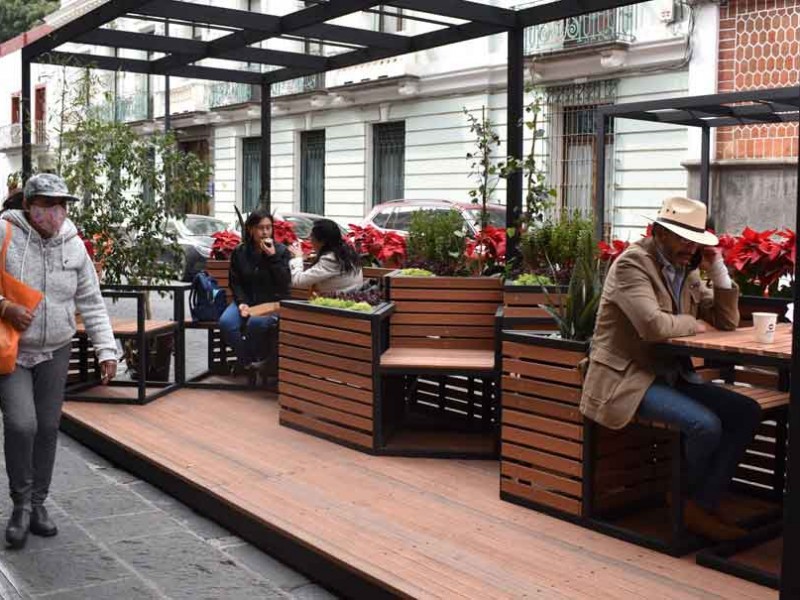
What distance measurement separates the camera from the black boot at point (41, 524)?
5098 mm

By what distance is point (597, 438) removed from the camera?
15.5 feet

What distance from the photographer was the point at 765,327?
14.1 ft

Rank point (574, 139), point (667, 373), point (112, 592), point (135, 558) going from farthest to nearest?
1. point (574, 139)
2. point (135, 558)
3. point (667, 373)
4. point (112, 592)

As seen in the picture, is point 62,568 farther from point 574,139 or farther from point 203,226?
point 203,226

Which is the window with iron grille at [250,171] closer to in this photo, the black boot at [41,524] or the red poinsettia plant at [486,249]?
the red poinsettia plant at [486,249]

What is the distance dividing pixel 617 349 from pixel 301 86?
25.8 meters

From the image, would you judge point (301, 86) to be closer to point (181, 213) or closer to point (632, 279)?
point (181, 213)

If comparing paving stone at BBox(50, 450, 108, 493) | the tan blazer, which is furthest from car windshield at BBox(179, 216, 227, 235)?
the tan blazer

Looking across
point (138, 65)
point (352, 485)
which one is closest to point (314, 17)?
point (138, 65)

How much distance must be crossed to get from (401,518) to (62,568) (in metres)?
1.47

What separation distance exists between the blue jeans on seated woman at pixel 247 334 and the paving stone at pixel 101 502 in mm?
1943


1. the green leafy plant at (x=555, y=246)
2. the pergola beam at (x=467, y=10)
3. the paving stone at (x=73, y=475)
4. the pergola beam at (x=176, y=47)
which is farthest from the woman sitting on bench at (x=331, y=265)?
the pergola beam at (x=176, y=47)

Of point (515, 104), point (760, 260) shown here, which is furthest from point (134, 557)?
point (515, 104)

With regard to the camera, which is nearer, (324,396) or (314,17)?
(324,396)
